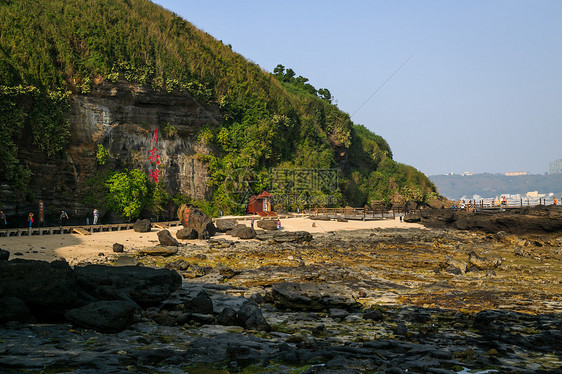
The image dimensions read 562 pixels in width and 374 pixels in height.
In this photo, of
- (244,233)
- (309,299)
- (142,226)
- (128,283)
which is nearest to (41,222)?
(142,226)

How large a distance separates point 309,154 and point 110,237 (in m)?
31.2

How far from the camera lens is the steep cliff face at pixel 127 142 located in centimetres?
2927

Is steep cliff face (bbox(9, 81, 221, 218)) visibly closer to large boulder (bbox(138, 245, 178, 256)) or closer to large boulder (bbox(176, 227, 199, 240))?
large boulder (bbox(176, 227, 199, 240))

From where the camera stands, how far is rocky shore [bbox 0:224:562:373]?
721 cm

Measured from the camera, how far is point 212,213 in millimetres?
39562

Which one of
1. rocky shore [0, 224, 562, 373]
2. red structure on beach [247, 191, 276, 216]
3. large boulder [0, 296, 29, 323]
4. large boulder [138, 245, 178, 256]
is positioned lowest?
rocky shore [0, 224, 562, 373]

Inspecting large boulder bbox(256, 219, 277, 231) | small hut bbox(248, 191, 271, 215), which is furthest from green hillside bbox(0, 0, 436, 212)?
large boulder bbox(256, 219, 277, 231)

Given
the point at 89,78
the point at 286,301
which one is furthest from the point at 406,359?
the point at 89,78

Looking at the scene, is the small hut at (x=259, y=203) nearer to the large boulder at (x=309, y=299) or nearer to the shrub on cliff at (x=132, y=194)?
the shrub on cliff at (x=132, y=194)

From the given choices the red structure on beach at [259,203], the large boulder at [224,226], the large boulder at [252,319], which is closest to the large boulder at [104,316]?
the large boulder at [252,319]

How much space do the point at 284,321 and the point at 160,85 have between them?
3053 cm

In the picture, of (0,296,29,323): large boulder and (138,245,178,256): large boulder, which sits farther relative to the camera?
(138,245,178,256): large boulder

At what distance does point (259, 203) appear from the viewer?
142 ft

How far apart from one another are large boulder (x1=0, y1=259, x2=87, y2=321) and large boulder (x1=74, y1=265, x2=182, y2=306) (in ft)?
3.61
